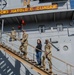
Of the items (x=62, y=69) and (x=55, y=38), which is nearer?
(x=62, y=69)

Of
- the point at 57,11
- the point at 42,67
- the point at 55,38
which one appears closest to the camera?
the point at 42,67

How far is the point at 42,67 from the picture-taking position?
47.4 feet

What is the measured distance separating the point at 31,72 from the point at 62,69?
2.07 metres

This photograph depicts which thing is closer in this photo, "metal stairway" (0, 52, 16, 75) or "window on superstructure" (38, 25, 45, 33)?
"metal stairway" (0, 52, 16, 75)

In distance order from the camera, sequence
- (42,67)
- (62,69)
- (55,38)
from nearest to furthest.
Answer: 1. (42,67)
2. (62,69)
3. (55,38)

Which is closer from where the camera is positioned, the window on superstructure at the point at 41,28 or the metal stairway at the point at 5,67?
the metal stairway at the point at 5,67

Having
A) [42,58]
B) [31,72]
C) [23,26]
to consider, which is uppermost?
[23,26]

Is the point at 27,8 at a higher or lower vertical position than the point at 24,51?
higher

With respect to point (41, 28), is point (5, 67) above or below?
below

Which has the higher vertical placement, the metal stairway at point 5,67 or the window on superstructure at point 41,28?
the window on superstructure at point 41,28

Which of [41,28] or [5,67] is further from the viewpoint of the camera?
[41,28]

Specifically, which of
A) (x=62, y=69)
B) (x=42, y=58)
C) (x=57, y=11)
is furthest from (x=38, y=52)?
(x=57, y=11)

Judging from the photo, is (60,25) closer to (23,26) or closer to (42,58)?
(23,26)

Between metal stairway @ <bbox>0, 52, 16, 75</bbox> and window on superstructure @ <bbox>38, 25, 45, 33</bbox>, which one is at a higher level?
window on superstructure @ <bbox>38, 25, 45, 33</bbox>
